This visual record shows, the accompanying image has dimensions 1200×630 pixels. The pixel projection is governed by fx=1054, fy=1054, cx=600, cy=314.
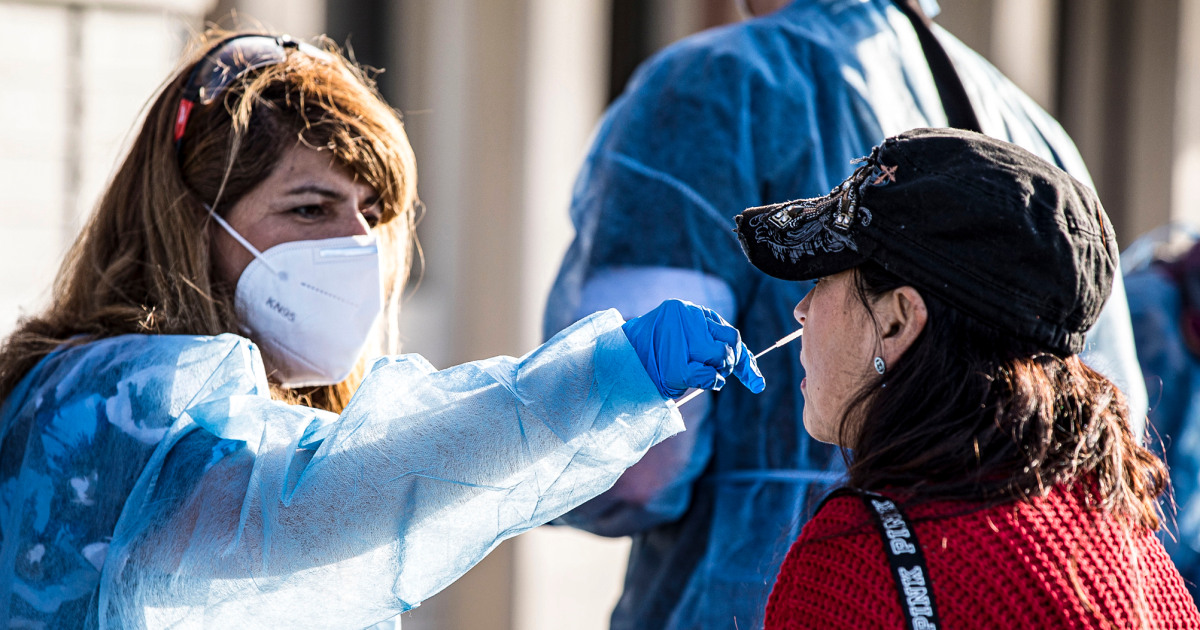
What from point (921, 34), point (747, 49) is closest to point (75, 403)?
point (747, 49)

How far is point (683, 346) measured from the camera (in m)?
1.28

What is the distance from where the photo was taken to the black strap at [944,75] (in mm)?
1871

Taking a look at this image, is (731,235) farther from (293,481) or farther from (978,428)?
(293,481)

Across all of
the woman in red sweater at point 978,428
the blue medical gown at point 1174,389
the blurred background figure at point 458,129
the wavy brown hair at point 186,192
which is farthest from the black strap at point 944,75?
the blurred background figure at point 458,129

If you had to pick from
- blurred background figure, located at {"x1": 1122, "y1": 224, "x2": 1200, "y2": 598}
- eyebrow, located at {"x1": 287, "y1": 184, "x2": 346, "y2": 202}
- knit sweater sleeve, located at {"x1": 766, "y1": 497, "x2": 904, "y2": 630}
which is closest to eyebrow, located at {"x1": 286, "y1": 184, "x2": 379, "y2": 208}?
eyebrow, located at {"x1": 287, "y1": 184, "x2": 346, "y2": 202}

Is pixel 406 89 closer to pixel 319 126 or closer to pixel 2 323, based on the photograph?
pixel 2 323

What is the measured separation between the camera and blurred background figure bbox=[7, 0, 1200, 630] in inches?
139

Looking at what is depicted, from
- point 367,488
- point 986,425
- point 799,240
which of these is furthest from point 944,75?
point 367,488

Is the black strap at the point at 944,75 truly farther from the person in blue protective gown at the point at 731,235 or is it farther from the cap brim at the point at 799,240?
the cap brim at the point at 799,240

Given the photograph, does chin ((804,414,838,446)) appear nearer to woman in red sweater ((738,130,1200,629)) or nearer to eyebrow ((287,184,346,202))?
woman in red sweater ((738,130,1200,629))

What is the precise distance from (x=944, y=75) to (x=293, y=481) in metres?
1.35

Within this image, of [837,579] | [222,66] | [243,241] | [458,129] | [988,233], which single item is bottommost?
[837,579]

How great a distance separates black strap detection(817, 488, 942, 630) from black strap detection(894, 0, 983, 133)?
0.94 meters

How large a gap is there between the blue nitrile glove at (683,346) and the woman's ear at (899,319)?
0.59ft
